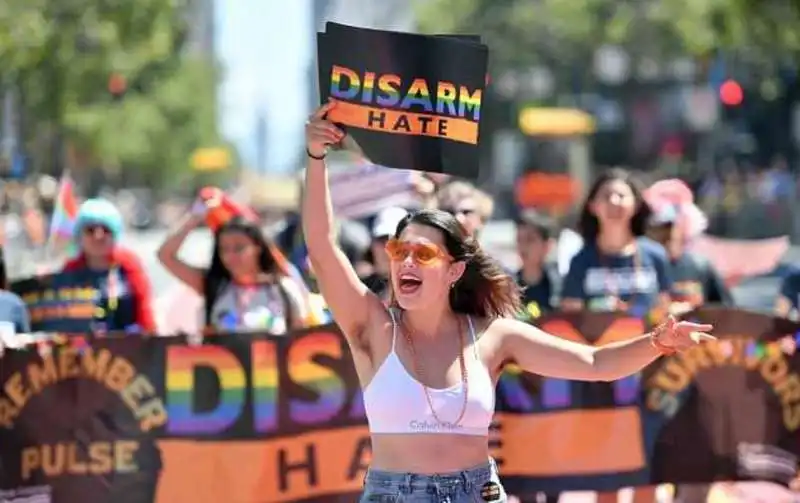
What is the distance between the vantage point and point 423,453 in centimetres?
402

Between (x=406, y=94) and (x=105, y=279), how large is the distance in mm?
3026

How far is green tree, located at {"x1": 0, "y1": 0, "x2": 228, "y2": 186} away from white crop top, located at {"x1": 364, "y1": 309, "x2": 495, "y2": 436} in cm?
2709

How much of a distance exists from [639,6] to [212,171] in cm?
4532

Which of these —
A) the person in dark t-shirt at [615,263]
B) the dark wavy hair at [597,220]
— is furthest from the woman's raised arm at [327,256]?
the dark wavy hair at [597,220]

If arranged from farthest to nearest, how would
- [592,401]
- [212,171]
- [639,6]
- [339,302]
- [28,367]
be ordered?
[212,171], [639,6], [592,401], [28,367], [339,302]

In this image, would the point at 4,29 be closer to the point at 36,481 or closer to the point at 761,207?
the point at 761,207

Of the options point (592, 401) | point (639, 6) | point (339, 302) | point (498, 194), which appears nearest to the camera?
point (339, 302)

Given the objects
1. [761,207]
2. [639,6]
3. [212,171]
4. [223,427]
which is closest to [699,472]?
[223,427]

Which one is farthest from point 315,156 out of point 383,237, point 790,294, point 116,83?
point 116,83

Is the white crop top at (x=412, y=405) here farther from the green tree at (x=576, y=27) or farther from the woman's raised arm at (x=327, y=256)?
the green tree at (x=576, y=27)

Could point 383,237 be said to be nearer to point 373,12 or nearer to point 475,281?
point 475,281

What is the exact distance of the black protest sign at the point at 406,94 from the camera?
173 inches

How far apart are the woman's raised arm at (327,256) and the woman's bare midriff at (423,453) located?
0.32 meters

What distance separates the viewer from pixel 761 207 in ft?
97.9
